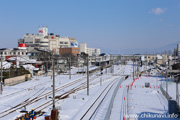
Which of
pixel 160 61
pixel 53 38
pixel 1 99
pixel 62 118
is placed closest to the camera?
pixel 62 118

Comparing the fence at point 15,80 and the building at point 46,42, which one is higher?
the building at point 46,42

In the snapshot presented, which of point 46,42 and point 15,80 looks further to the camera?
Result: point 46,42

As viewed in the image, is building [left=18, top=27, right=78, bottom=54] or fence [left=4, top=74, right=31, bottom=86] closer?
fence [left=4, top=74, right=31, bottom=86]

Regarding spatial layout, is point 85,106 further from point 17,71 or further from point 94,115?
point 17,71

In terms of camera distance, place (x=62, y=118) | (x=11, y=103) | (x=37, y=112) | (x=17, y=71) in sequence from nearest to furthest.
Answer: (x=62, y=118) < (x=37, y=112) < (x=11, y=103) < (x=17, y=71)

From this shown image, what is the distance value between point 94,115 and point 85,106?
8.59 ft

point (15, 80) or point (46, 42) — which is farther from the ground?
point (46, 42)

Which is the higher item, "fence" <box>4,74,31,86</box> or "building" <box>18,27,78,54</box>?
"building" <box>18,27,78,54</box>

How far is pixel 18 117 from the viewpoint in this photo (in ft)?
44.2

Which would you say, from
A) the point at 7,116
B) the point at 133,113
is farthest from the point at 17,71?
the point at 133,113

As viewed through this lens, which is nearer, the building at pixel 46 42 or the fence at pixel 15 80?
the fence at pixel 15 80

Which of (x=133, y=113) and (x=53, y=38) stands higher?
(x=53, y=38)

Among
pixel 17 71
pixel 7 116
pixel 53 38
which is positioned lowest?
pixel 7 116

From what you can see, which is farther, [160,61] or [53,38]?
[53,38]
